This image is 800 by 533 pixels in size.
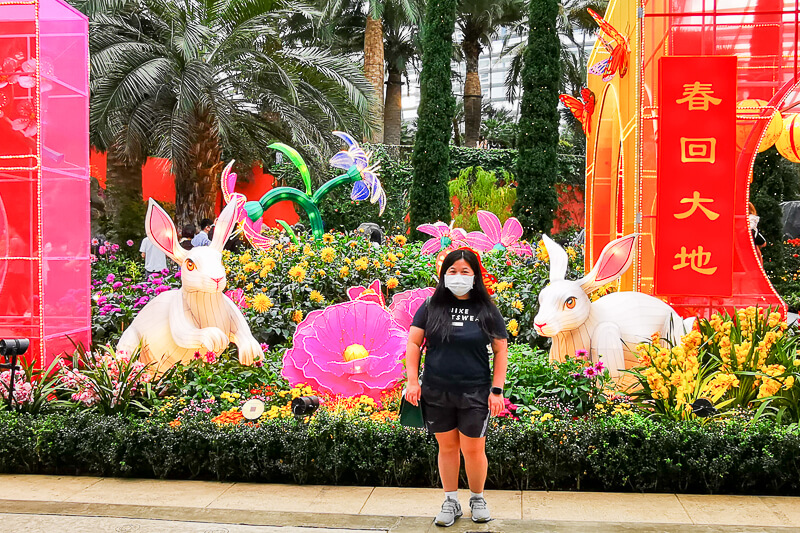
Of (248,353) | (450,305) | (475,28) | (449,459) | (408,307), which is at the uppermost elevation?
(475,28)

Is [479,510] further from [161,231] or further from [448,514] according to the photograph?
[161,231]

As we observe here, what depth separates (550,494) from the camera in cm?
484

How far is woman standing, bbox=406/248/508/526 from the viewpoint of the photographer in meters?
4.14

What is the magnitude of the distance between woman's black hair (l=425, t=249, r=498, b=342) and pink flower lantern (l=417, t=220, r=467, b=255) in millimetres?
6144

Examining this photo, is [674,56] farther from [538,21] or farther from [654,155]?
[538,21]

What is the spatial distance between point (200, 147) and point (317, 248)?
5.82 m

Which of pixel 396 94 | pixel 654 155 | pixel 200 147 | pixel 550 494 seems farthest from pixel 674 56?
pixel 396 94

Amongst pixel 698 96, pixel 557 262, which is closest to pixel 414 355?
pixel 557 262

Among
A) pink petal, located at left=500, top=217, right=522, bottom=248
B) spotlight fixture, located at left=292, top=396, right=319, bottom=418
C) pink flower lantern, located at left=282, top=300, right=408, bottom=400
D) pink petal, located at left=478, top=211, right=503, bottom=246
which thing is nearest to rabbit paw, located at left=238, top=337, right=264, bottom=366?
pink flower lantern, located at left=282, top=300, right=408, bottom=400

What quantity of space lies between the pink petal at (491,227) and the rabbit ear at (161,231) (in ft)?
19.0

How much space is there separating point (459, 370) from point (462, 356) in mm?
72

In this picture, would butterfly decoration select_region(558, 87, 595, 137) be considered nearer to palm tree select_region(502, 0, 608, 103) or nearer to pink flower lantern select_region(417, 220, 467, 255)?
pink flower lantern select_region(417, 220, 467, 255)

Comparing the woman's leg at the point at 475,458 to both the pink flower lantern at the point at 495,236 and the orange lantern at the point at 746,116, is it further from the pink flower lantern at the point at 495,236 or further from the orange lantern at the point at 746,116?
the pink flower lantern at the point at 495,236

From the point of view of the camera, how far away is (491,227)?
11.7 m
